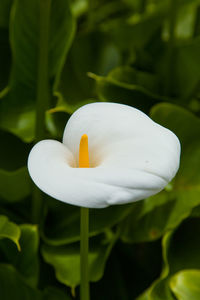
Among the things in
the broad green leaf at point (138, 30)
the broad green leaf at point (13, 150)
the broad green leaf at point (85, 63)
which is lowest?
the broad green leaf at point (13, 150)

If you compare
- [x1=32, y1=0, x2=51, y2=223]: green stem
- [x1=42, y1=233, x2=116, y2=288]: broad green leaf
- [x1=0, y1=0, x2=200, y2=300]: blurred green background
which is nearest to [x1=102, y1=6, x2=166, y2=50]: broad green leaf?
[x1=0, y1=0, x2=200, y2=300]: blurred green background

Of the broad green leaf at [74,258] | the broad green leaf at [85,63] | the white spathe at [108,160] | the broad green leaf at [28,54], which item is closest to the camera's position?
the white spathe at [108,160]

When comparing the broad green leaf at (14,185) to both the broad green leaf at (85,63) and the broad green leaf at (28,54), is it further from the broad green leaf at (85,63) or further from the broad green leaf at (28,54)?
the broad green leaf at (85,63)

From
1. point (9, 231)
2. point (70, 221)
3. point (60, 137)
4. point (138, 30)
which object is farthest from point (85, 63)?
point (9, 231)

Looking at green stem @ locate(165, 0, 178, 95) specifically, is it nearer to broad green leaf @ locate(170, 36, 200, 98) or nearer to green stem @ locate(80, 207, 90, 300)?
broad green leaf @ locate(170, 36, 200, 98)

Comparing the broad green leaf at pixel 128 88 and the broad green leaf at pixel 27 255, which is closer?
the broad green leaf at pixel 27 255

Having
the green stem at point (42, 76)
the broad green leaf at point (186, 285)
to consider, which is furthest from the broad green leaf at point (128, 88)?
the broad green leaf at point (186, 285)

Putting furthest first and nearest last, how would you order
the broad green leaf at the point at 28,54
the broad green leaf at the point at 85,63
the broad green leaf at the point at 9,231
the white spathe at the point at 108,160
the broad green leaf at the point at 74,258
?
the broad green leaf at the point at 85,63, the broad green leaf at the point at 28,54, the broad green leaf at the point at 74,258, the broad green leaf at the point at 9,231, the white spathe at the point at 108,160

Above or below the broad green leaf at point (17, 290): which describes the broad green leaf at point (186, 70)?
above

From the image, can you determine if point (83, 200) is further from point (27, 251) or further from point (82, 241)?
point (27, 251)
